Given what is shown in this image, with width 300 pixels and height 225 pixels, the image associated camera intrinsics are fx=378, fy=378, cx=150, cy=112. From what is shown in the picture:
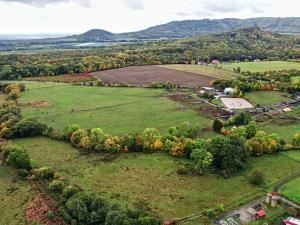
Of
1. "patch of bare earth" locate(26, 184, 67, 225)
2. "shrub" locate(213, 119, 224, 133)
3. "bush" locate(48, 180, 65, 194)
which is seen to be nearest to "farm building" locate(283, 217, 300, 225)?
"patch of bare earth" locate(26, 184, 67, 225)

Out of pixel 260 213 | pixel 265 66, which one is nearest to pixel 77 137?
pixel 260 213

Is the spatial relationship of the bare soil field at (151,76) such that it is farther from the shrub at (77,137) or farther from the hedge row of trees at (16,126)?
the shrub at (77,137)

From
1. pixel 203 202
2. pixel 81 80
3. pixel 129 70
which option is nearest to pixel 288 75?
pixel 129 70

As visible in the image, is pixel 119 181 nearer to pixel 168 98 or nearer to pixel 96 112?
pixel 96 112

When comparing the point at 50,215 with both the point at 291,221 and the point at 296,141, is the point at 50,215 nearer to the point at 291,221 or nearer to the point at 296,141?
the point at 291,221

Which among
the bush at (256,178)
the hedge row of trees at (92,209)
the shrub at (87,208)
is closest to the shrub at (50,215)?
the hedge row of trees at (92,209)

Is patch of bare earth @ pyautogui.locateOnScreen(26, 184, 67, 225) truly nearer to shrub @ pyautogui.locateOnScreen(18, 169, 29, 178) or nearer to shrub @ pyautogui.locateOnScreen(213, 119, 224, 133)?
shrub @ pyautogui.locateOnScreen(18, 169, 29, 178)
